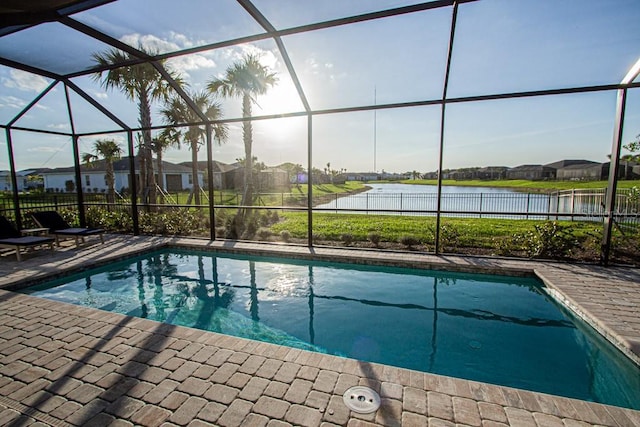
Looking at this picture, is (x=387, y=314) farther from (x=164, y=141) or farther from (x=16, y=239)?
(x=164, y=141)

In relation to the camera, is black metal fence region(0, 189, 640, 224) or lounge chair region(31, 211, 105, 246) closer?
lounge chair region(31, 211, 105, 246)

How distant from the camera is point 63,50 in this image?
18.2 feet

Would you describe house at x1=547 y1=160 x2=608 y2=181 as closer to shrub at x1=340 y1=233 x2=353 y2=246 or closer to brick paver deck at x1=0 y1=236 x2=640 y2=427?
shrub at x1=340 y1=233 x2=353 y2=246

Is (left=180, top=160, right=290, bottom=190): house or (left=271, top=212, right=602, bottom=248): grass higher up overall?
(left=180, top=160, right=290, bottom=190): house

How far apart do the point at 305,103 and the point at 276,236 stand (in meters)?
3.61

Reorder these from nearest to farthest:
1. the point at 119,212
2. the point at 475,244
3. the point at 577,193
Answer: the point at 475,244 < the point at 119,212 < the point at 577,193

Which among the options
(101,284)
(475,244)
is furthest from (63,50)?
(475,244)

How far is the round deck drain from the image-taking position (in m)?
2.04

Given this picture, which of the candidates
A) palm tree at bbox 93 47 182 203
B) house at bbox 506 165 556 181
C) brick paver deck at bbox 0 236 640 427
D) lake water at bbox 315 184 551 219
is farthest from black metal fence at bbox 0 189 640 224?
house at bbox 506 165 556 181

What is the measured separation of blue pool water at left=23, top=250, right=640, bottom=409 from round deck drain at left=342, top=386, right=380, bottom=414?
1.16m

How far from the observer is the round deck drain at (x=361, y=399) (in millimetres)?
2039

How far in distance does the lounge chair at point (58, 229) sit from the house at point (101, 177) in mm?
20175

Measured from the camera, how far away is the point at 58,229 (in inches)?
284

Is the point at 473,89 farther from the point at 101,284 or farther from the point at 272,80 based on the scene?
→ the point at 272,80
